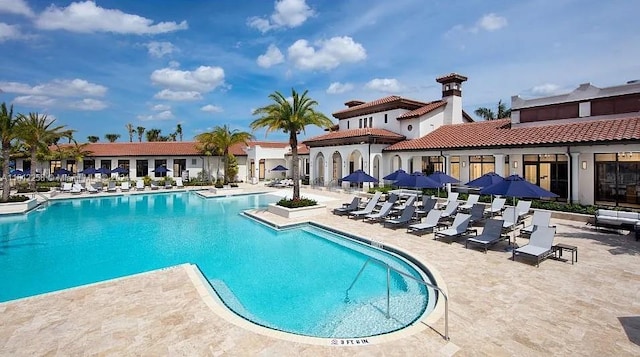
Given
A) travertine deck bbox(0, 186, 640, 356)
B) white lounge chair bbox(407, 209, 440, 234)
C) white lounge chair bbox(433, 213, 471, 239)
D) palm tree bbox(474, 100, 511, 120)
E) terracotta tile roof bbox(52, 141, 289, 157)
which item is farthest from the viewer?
palm tree bbox(474, 100, 511, 120)

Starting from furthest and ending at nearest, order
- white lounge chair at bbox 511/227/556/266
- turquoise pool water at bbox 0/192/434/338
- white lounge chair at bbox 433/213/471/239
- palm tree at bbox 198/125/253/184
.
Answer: palm tree at bbox 198/125/253/184 → white lounge chair at bbox 433/213/471/239 → white lounge chair at bbox 511/227/556/266 → turquoise pool water at bbox 0/192/434/338

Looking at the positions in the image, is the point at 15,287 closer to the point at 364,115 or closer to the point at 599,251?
the point at 599,251

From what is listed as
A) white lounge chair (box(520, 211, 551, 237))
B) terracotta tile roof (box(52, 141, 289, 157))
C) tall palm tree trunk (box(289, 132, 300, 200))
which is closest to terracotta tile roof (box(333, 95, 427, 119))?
tall palm tree trunk (box(289, 132, 300, 200))

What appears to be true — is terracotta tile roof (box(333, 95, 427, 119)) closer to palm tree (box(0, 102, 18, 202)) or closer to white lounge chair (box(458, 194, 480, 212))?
white lounge chair (box(458, 194, 480, 212))

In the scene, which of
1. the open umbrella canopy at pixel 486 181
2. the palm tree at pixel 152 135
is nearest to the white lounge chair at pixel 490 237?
the open umbrella canopy at pixel 486 181

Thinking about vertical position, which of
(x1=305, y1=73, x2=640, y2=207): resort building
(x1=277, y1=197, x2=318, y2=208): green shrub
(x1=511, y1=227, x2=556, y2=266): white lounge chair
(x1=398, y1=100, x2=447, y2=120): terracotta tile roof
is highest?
(x1=398, y1=100, x2=447, y2=120): terracotta tile roof

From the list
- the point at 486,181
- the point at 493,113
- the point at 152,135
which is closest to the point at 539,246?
the point at 486,181

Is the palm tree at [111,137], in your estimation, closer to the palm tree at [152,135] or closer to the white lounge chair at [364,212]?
the palm tree at [152,135]

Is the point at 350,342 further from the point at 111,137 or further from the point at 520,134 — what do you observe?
the point at 111,137

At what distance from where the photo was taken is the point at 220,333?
5895 millimetres

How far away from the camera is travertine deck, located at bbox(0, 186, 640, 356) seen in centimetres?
541

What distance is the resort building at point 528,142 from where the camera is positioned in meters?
17.2

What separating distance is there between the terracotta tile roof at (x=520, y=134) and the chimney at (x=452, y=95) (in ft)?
7.39

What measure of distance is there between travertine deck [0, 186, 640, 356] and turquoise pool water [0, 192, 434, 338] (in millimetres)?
1108
